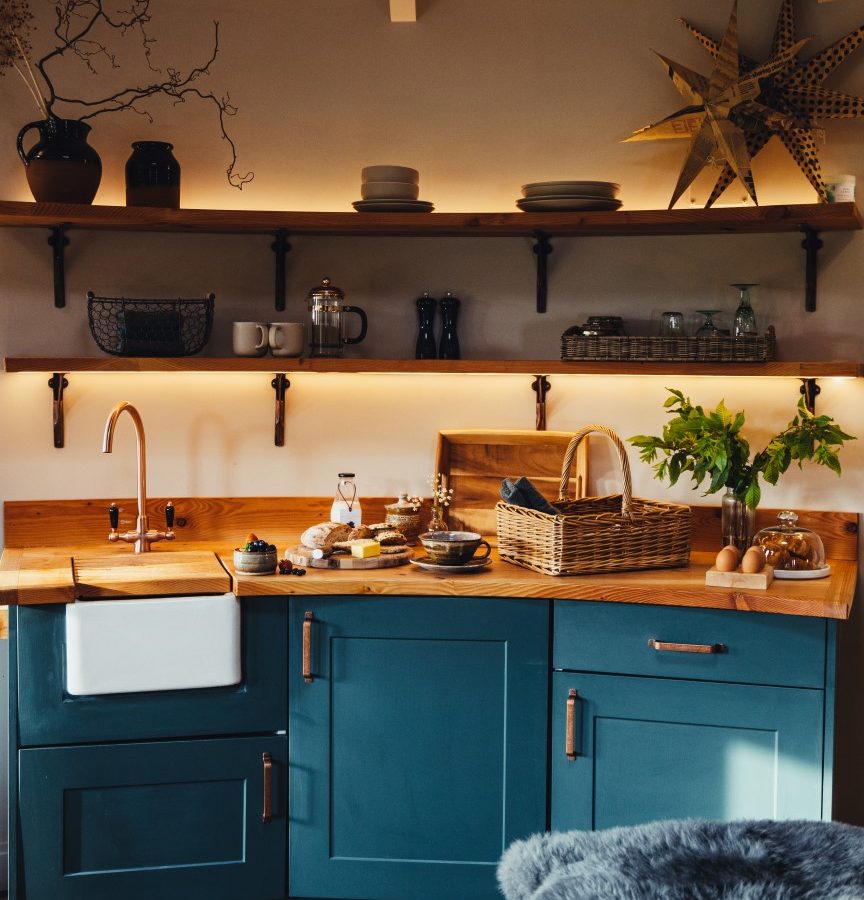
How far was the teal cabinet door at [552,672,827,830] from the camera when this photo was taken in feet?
8.39

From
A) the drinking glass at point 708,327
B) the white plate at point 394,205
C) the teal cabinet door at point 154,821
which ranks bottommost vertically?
the teal cabinet door at point 154,821

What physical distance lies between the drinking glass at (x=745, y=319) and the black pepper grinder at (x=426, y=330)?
2.72 feet

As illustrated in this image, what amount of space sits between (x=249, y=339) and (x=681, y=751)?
1.55m

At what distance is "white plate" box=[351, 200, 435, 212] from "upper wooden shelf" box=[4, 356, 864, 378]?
1.34ft

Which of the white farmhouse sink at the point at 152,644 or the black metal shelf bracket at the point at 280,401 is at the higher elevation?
the black metal shelf bracket at the point at 280,401

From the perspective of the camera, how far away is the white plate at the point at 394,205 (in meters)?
3.10

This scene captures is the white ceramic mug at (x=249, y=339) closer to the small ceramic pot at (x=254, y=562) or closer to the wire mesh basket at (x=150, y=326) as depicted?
the wire mesh basket at (x=150, y=326)

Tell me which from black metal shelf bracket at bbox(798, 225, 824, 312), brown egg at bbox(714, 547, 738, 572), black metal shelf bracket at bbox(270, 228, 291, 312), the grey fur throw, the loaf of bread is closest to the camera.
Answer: the grey fur throw

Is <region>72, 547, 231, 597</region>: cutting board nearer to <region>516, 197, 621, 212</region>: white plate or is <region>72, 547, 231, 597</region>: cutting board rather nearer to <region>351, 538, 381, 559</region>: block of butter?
<region>351, 538, 381, 559</region>: block of butter

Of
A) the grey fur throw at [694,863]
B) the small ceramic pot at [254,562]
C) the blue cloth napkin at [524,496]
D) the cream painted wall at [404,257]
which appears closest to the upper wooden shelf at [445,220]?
the cream painted wall at [404,257]

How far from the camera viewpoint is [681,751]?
8.61ft

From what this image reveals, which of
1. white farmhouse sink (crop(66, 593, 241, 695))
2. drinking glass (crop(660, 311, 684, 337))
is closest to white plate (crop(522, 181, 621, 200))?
drinking glass (crop(660, 311, 684, 337))

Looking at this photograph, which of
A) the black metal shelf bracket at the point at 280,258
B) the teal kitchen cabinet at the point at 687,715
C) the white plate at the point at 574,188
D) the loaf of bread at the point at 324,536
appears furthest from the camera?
the black metal shelf bracket at the point at 280,258

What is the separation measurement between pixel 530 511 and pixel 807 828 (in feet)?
4.50
